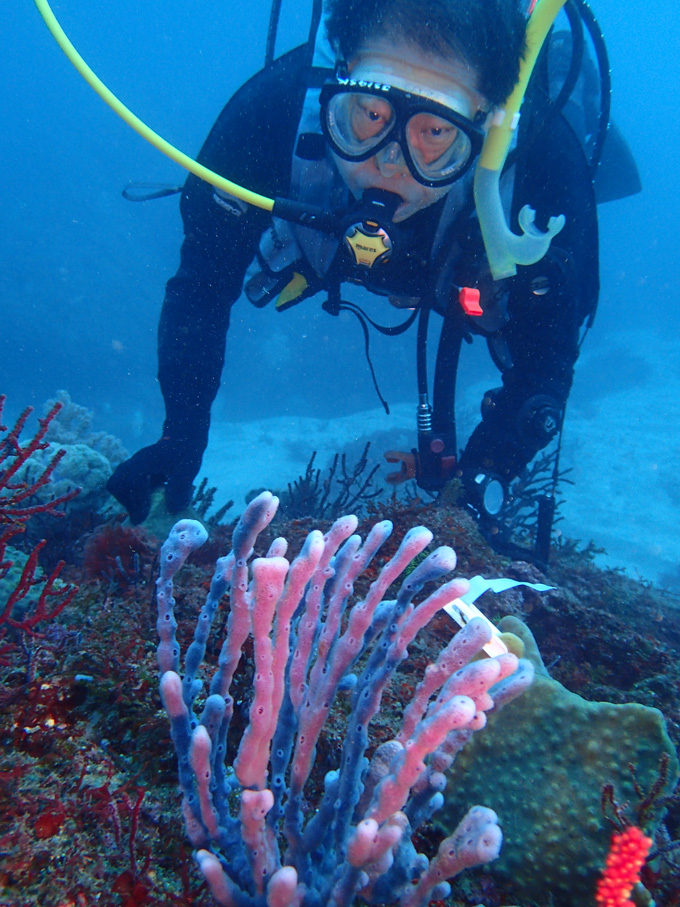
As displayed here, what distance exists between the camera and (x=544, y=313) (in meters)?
4.27

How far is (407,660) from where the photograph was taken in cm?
214

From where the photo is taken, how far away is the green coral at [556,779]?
53.1 inches

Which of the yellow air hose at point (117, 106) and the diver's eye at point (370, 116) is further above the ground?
the diver's eye at point (370, 116)

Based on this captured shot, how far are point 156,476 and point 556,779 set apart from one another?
356cm

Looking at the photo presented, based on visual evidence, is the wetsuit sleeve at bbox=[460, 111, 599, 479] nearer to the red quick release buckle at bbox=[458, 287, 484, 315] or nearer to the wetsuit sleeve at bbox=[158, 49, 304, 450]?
the red quick release buckle at bbox=[458, 287, 484, 315]

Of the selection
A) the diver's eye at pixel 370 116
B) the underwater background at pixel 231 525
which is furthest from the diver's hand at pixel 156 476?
the diver's eye at pixel 370 116

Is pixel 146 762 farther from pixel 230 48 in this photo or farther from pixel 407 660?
pixel 230 48

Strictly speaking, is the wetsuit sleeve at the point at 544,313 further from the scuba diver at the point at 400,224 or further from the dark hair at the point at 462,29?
the dark hair at the point at 462,29

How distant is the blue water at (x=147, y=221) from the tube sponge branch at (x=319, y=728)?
24741 mm

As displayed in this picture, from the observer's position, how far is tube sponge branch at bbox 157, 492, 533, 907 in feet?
3.18

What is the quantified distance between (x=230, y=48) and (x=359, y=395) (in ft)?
203

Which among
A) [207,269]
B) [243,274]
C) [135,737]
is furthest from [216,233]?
[135,737]

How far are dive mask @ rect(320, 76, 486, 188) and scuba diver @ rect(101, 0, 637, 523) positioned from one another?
1 cm

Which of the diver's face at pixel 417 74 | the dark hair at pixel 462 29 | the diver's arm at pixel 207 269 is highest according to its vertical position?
the dark hair at pixel 462 29
